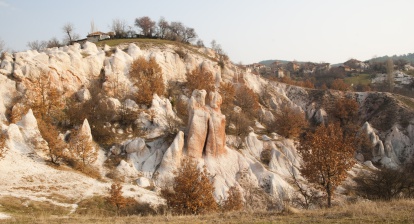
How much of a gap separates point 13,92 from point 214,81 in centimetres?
3457

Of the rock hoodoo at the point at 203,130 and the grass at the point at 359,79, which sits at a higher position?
the grass at the point at 359,79

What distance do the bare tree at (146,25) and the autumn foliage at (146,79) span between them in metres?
35.2

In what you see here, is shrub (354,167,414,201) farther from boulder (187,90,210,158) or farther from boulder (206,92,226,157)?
boulder (187,90,210,158)

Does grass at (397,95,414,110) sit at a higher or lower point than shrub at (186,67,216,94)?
lower

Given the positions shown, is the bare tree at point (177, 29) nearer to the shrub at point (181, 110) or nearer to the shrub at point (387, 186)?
the shrub at point (181, 110)

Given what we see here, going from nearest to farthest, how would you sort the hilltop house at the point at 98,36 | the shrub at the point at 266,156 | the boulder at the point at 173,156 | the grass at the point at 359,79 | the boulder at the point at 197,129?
the boulder at the point at 173,156 < the boulder at the point at 197,129 < the shrub at the point at 266,156 < the hilltop house at the point at 98,36 < the grass at the point at 359,79

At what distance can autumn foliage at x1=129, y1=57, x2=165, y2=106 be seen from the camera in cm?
4672

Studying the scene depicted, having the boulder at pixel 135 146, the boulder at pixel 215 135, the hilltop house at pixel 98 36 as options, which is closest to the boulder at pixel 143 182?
the boulder at pixel 135 146

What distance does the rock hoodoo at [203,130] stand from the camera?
1460 inches

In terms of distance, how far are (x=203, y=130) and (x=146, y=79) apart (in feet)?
60.2

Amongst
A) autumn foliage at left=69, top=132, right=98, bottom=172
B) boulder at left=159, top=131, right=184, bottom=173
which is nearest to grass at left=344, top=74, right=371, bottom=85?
boulder at left=159, top=131, right=184, bottom=173

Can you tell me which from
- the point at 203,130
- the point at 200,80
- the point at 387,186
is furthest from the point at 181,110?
the point at 387,186

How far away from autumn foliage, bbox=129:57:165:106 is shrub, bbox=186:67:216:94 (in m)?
5.11

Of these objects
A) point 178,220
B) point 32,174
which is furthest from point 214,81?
point 178,220
